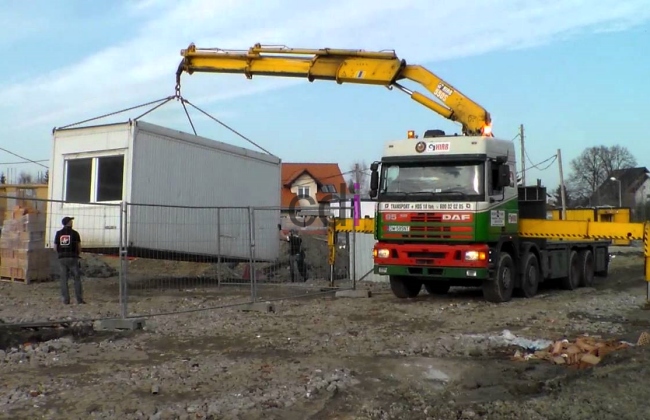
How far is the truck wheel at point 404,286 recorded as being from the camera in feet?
49.0

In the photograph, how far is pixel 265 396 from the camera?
6473 mm

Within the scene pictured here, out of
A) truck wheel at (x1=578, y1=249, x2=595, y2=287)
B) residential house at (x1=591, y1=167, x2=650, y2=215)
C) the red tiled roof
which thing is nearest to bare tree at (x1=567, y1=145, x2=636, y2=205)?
residential house at (x1=591, y1=167, x2=650, y2=215)

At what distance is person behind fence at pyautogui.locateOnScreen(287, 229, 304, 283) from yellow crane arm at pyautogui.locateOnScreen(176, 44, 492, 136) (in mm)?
4274

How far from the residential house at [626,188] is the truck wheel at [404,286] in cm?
7356

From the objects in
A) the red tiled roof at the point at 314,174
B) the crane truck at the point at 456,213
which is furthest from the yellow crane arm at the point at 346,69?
the red tiled roof at the point at 314,174

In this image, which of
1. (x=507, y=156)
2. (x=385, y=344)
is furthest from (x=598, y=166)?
(x=385, y=344)

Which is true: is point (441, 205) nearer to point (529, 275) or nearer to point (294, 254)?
point (529, 275)

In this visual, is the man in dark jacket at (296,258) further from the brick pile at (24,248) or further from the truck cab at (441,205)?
the brick pile at (24,248)

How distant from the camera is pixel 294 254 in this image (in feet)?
60.0

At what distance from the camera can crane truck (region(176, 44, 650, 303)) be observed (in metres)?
13.3

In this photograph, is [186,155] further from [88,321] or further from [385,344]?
[385,344]

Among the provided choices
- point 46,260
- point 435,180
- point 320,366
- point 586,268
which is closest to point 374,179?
point 435,180

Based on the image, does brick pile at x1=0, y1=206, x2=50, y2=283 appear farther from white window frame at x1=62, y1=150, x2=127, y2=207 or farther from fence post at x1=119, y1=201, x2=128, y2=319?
fence post at x1=119, y1=201, x2=128, y2=319

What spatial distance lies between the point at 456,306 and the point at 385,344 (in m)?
4.48
